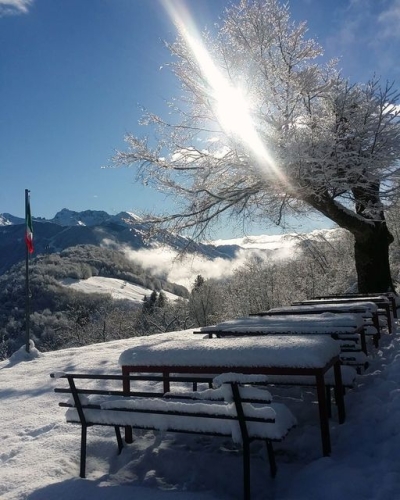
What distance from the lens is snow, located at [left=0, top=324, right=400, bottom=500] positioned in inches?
134

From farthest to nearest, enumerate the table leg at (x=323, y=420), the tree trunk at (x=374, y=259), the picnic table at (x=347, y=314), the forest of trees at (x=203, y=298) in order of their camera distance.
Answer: the forest of trees at (x=203, y=298) → the tree trunk at (x=374, y=259) → the picnic table at (x=347, y=314) → the table leg at (x=323, y=420)

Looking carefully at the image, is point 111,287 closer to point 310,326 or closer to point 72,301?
point 72,301

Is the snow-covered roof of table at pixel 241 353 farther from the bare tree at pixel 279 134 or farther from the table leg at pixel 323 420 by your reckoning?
the bare tree at pixel 279 134

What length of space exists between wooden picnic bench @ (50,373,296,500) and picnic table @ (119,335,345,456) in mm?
347

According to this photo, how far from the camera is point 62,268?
529 feet

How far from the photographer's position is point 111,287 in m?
164

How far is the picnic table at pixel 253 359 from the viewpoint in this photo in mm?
3824

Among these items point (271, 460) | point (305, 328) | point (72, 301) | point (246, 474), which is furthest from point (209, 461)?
point (72, 301)

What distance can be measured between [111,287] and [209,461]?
537ft

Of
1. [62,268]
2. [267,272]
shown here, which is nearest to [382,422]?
[267,272]

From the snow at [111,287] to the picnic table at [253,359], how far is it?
13630 cm

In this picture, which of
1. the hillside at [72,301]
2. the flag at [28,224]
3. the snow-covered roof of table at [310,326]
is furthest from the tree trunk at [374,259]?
the hillside at [72,301]

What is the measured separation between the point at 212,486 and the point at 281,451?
831mm

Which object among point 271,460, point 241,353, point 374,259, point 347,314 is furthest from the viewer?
point 374,259
